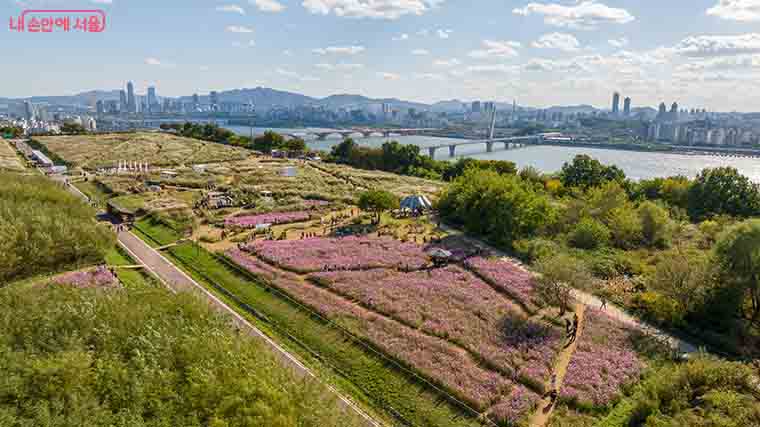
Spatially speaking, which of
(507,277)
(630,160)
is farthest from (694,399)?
(630,160)

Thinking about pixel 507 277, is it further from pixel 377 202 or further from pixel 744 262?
pixel 377 202

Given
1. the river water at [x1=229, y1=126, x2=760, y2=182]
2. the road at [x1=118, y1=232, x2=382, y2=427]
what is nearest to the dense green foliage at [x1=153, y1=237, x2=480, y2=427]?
the road at [x1=118, y1=232, x2=382, y2=427]

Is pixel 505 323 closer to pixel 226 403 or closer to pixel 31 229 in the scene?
pixel 226 403

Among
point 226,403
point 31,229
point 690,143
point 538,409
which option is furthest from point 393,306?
point 690,143

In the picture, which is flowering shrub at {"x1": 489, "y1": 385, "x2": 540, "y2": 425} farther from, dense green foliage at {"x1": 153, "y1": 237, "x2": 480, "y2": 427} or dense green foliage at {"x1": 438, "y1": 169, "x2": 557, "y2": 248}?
dense green foliage at {"x1": 438, "y1": 169, "x2": 557, "y2": 248}

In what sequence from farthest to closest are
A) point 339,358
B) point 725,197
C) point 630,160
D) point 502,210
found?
point 630,160
point 725,197
point 502,210
point 339,358

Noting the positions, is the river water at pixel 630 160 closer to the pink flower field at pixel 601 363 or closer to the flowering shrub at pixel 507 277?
the flowering shrub at pixel 507 277
